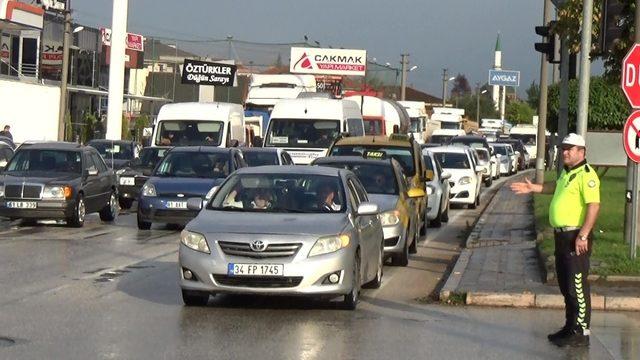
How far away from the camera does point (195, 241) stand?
1288cm

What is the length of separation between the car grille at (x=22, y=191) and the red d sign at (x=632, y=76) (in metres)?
11.8

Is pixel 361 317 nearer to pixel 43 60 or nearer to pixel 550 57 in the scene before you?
pixel 550 57

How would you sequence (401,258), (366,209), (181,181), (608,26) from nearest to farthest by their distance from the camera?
(366,209), (608,26), (401,258), (181,181)

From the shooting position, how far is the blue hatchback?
922 inches

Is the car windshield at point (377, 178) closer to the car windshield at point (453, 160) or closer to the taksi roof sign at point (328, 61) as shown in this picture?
the car windshield at point (453, 160)

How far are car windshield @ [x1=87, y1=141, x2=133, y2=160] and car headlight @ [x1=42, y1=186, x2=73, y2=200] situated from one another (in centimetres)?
1293

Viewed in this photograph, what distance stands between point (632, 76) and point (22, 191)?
12044 mm

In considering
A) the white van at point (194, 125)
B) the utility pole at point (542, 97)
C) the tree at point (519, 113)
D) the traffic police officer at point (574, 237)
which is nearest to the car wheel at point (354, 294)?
the traffic police officer at point (574, 237)

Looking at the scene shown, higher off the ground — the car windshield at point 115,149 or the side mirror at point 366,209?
the car windshield at point 115,149

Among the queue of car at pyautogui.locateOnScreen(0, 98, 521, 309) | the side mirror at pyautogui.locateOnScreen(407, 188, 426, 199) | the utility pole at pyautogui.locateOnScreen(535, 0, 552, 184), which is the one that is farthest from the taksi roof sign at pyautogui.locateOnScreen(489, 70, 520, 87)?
the side mirror at pyautogui.locateOnScreen(407, 188, 426, 199)

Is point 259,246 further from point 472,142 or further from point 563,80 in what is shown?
point 472,142

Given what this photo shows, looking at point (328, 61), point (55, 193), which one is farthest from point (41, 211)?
point (328, 61)

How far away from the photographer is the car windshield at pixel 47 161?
81.6 ft

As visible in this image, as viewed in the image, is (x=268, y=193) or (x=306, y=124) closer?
(x=268, y=193)
